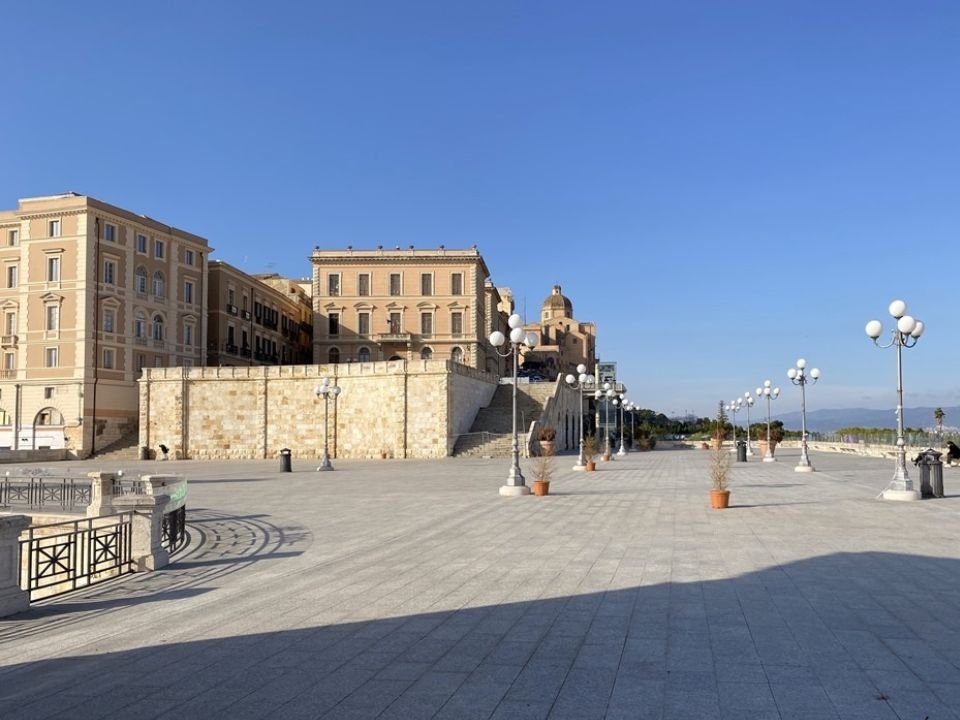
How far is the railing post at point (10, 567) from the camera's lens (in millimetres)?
7676

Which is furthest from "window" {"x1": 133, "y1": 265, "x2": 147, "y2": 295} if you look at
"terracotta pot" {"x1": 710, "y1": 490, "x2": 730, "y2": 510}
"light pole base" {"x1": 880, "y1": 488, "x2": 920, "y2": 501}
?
"light pole base" {"x1": 880, "y1": 488, "x2": 920, "y2": 501}

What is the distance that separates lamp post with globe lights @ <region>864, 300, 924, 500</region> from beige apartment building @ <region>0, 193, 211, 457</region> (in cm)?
4373

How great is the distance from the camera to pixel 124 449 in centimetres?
4991

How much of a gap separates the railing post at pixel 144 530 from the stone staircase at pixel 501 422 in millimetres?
31227

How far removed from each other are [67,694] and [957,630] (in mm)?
6477

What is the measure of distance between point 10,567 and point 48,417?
45.7m

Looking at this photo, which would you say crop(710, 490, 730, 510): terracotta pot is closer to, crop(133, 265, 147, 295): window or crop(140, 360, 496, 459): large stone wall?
crop(140, 360, 496, 459): large stone wall

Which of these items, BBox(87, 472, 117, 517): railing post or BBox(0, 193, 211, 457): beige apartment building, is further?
BBox(0, 193, 211, 457): beige apartment building

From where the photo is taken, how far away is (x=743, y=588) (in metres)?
8.05

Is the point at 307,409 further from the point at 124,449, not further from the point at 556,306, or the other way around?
the point at 556,306

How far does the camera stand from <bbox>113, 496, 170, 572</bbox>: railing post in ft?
33.7

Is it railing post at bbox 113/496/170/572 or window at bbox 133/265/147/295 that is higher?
window at bbox 133/265/147/295

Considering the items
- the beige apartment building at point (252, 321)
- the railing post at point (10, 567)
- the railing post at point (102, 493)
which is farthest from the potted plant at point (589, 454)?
the beige apartment building at point (252, 321)

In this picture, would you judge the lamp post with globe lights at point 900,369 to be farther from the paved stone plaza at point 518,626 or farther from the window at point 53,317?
the window at point 53,317
